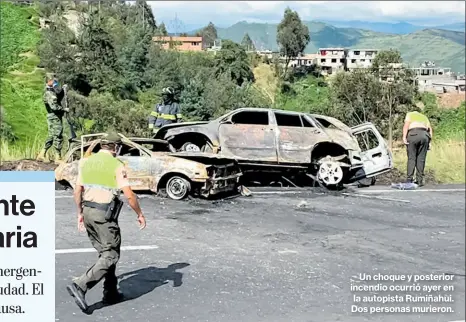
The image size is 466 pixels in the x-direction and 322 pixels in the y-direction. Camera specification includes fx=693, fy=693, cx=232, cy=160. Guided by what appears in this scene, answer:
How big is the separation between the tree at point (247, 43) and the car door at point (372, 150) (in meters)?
1.93

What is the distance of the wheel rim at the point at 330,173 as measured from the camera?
24.4ft

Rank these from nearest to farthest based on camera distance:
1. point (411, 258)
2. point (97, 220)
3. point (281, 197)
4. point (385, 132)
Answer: point (97, 220), point (411, 258), point (281, 197), point (385, 132)

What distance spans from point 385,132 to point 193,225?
2.69 meters

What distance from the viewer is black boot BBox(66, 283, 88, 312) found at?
165 inches

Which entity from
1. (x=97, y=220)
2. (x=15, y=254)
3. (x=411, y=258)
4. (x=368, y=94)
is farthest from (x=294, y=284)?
(x=368, y=94)

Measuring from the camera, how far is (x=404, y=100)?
7043 mm

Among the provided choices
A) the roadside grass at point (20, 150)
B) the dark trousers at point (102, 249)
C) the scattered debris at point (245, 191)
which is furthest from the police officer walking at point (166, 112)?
the dark trousers at point (102, 249)

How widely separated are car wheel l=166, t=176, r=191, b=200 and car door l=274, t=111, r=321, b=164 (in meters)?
1.15

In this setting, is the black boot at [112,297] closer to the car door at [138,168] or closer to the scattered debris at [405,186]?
the car door at [138,168]

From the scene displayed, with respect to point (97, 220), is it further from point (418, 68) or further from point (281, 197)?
point (418, 68)

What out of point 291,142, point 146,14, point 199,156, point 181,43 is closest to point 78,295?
point 146,14

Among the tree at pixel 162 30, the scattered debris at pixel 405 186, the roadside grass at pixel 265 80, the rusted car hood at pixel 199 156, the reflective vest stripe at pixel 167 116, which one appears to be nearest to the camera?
the tree at pixel 162 30

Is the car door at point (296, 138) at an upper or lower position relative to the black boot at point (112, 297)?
upper

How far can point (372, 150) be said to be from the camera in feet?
24.8
